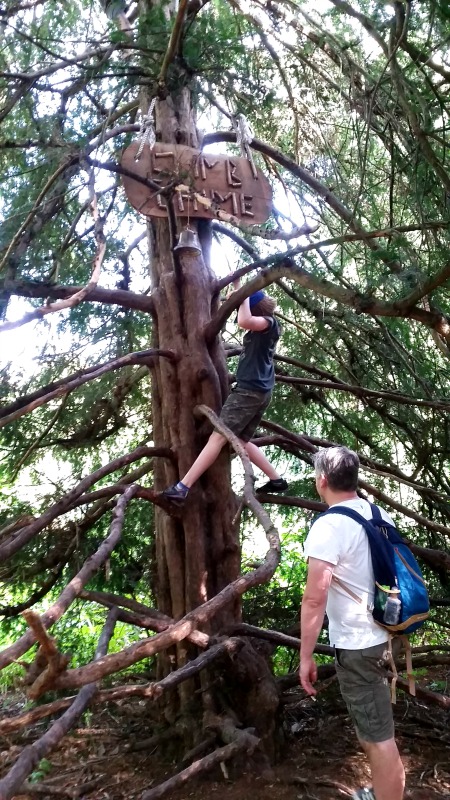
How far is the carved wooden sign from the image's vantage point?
3.73 meters

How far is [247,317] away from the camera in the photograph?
3.73m

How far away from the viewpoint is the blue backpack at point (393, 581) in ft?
8.04

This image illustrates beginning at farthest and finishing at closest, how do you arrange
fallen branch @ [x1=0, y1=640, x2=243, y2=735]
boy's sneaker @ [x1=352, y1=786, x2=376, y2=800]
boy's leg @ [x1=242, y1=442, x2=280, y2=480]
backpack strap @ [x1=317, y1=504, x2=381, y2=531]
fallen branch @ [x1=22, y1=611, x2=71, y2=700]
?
boy's leg @ [x1=242, y1=442, x2=280, y2=480] < boy's sneaker @ [x1=352, y1=786, x2=376, y2=800] < backpack strap @ [x1=317, y1=504, x2=381, y2=531] < fallen branch @ [x1=0, y1=640, x2=243, y2=735] < fallen branch @ [x1=22, y1=611, x2=71, y2=700]

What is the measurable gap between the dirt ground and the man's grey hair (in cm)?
150

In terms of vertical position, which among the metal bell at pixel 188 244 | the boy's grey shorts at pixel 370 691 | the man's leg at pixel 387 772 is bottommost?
the man's leg at pixel 387 772

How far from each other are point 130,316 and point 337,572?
2869mm

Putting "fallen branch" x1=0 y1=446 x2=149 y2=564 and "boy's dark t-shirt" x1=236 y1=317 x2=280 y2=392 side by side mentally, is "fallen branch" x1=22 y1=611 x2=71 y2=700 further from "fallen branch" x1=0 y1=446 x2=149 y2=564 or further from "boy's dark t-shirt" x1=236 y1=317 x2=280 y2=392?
"boy's dark t-shirt" x1=236 y1=317 x2=280 y2=392

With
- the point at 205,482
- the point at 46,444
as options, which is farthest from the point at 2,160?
the point at 205,482

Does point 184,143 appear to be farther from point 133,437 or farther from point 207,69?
→ point 133,437

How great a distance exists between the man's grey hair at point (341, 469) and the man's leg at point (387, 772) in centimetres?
97

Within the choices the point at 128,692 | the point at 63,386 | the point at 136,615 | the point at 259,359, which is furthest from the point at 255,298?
the point at 128,692

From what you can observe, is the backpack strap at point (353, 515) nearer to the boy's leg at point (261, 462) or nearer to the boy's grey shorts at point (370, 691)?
the boy's grey shorts at point (370, 691)

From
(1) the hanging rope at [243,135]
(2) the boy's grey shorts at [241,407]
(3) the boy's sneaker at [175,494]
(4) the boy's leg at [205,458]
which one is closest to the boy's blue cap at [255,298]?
(2) the boy's grey shorts at [241,407]

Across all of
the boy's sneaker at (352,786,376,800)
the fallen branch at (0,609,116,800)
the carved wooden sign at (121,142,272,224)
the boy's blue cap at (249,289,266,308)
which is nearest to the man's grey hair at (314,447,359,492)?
the fallen branch at (0,609,116,800)
